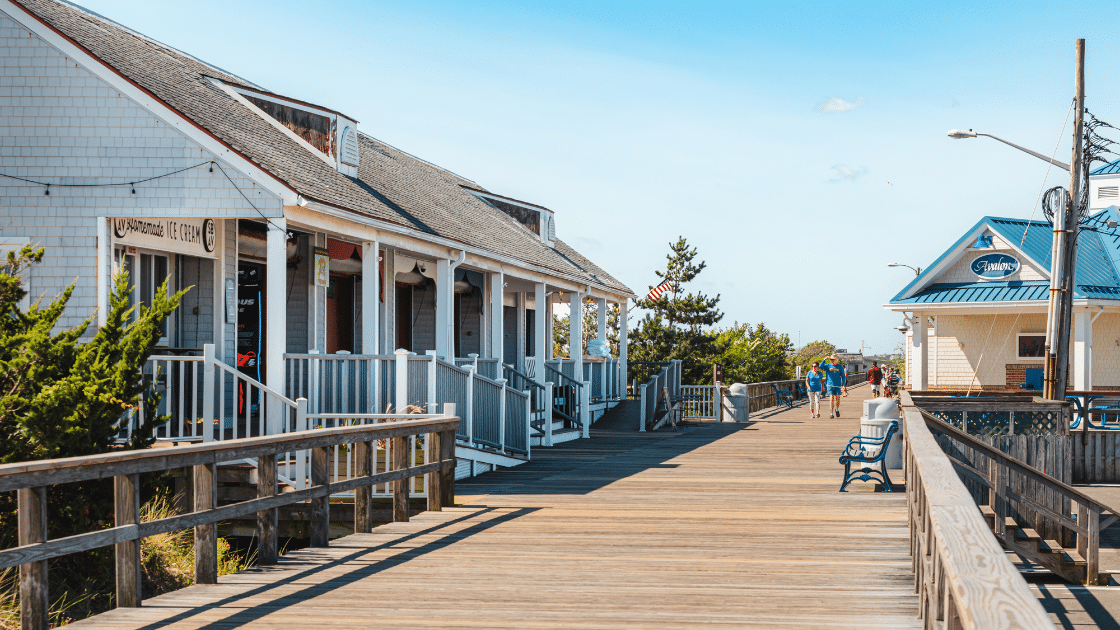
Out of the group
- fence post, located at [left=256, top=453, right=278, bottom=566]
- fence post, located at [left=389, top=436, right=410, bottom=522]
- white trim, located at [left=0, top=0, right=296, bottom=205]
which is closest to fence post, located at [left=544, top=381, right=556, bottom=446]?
white trim, located at [left=0, top=0, right=296, bottom=205]

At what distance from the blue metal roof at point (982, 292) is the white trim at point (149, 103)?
73.6 feet

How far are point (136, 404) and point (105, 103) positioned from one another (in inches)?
169

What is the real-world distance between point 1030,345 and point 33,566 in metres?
30.9

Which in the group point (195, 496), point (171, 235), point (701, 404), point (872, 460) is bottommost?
point (701, 404)

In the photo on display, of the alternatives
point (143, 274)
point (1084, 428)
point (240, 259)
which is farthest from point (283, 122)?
point (1084, 428)

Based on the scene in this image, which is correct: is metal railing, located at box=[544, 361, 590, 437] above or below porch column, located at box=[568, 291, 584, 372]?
below

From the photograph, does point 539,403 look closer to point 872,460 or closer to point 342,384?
point 342,384

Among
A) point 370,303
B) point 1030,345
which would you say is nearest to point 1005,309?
Answer: point 1030,345

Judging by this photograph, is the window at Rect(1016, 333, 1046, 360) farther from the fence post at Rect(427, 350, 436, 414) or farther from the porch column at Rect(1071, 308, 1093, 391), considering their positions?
the fence post at Rect(427, 350, 436, 414)

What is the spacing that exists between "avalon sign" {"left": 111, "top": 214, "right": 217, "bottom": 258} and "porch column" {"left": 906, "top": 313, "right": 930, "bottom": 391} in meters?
22.7

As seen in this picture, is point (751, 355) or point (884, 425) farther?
point (751, 355)

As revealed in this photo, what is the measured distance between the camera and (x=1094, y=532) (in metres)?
11.6

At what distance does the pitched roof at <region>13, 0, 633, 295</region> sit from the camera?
42.3ft

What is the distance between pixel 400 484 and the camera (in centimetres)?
955
